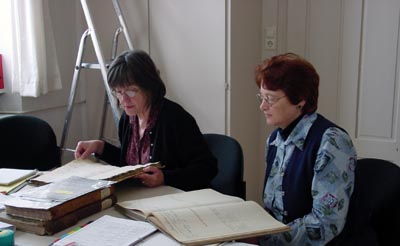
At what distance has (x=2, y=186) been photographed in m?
1.50

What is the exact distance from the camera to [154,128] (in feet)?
5.92

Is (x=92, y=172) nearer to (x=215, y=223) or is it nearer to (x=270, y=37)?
(x=215, y=223)

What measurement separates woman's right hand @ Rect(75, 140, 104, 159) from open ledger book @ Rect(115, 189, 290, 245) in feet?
1.74

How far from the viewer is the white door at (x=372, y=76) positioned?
2650mm

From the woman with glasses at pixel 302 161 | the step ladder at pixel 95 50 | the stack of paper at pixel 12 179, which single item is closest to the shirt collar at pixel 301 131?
the woman with glasses at pixel 302 161

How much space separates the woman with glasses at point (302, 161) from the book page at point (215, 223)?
257mm

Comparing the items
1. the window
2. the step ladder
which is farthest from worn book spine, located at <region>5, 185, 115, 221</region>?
the window

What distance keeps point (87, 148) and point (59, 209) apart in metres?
0.67

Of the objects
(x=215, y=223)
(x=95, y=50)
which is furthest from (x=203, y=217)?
(x=95, y=50)

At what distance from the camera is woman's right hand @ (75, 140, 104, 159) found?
1773 millimetres

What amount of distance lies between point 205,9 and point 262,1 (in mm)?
507

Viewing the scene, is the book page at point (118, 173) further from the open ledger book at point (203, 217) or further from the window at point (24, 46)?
the window at point (24, 46)

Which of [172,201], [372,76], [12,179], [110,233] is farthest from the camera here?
[372,76]

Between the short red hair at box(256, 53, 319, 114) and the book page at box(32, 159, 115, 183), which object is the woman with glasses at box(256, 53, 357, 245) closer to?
the short red hair at box(256, 53, 319, 114)
